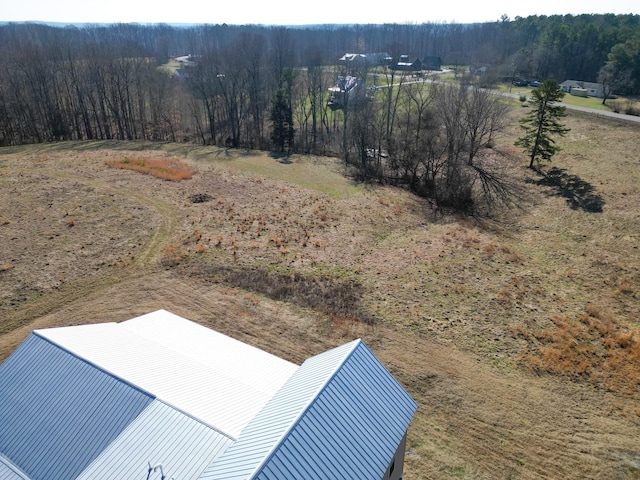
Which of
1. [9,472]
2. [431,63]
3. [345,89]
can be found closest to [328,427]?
[9,472]

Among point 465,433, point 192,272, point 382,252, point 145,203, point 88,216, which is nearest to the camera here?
point 465,433

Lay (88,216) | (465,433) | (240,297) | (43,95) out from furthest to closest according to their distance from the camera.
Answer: (43,95) → (88,216) → (240,297) → (465,433)

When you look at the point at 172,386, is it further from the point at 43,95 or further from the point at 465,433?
the point at 43,95

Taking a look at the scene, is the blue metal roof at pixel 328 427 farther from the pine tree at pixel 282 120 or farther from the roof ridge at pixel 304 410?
the pine tree at pixel 282 120

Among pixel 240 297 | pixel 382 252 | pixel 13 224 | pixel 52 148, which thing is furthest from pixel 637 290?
pixel 52 148

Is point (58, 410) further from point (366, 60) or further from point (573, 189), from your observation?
point (366, 60)

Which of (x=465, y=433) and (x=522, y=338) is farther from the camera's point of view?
(x=522, y=338)
